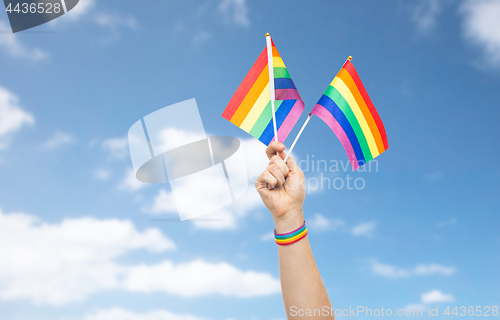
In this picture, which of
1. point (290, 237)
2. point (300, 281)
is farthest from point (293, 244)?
point (300, 281)

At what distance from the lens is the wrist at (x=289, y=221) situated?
4.31m

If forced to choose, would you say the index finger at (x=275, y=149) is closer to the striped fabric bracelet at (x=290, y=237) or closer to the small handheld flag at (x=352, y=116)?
the small handheld flag at (x=352, y=116)

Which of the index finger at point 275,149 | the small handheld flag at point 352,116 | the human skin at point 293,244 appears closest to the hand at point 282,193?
the human skin at point 293,244

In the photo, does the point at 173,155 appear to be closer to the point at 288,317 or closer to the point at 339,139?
the point at 339,139

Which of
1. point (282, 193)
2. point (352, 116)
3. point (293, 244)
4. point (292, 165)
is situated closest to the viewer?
point (293, 244)

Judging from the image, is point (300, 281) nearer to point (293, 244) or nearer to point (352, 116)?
point (293, 244)

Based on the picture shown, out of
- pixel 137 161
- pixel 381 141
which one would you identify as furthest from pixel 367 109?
pixel 137 161

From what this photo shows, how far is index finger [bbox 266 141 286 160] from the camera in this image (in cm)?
489

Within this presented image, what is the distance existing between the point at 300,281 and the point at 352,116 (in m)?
3.13

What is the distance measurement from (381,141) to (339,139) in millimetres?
941

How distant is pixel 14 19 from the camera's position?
A: 1053 cm

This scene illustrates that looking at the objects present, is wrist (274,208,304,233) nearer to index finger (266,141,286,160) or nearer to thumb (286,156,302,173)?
thumb (286,156,302,173)

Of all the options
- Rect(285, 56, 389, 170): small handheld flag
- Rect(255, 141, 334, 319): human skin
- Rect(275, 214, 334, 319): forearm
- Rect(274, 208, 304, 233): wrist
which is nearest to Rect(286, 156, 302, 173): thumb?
Rect(255, 141, 334, 319): human skin

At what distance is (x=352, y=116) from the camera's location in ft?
19.9
